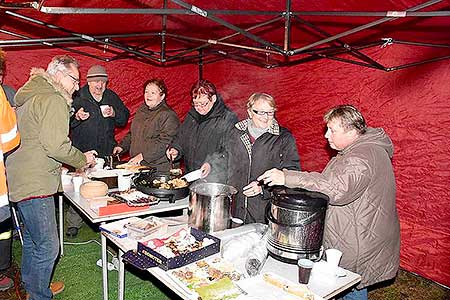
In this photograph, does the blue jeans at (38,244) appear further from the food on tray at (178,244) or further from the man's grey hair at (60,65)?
the food on tray at (178,244)

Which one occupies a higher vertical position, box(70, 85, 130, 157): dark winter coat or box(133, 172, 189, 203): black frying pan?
box(70, 85, 130, 157): dark winter coat

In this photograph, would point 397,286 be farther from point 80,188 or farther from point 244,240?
point 80,188

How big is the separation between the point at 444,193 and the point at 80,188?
10.8 ft

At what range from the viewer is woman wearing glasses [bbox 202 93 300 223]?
3.26 metres

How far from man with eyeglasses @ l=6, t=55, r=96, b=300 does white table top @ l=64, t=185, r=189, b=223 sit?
27 cm

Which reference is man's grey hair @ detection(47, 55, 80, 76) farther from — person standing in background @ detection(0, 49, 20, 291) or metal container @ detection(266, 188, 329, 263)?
metal container @ detection(266, 188, 329, 263)

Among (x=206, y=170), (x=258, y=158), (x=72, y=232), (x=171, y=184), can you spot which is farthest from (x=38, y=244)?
(x=72, y=232)

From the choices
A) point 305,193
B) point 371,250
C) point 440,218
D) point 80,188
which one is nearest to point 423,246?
point 440,218

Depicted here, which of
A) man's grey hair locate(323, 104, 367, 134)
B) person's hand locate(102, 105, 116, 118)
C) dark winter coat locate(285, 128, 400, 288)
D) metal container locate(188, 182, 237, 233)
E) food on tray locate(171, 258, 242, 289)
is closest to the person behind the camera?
food on tray locate(171, 258, 242, 289)

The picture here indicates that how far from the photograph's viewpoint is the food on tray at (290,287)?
6.84ft

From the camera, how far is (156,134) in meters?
4.61

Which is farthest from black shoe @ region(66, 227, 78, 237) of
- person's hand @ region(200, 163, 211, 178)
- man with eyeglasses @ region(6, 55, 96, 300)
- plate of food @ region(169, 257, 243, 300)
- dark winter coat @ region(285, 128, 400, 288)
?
dark winter coat @ region(285, 128, 400, 288)

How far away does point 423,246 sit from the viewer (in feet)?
13.7

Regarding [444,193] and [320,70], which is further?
[320,70]
